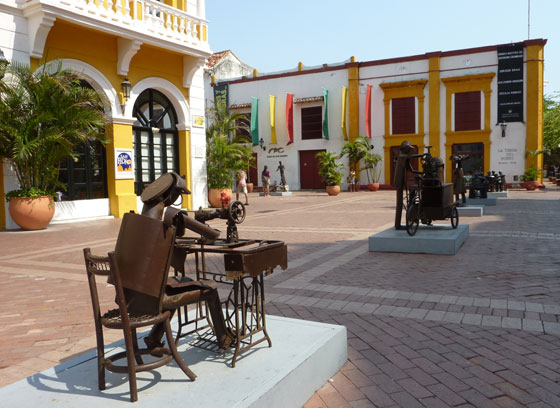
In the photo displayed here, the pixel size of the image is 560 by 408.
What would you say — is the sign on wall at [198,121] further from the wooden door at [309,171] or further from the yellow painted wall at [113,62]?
the wooden door at [309,171]

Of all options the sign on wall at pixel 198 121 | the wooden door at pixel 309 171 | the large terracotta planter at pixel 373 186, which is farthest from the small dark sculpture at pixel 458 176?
the wooden door at pixel 309 171

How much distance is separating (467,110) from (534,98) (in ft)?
11.4

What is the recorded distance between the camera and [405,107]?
28.6m

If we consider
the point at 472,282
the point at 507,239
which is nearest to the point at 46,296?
the point at 472,282

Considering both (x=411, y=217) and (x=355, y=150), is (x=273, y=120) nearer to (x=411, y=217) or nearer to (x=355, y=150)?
(x=355, y=150)

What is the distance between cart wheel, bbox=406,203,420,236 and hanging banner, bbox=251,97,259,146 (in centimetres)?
2501

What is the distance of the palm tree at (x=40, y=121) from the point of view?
10.8 m

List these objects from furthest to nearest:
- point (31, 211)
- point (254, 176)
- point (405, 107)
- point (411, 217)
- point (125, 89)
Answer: point (254, 176) → point (405, 107) → point (125, 89) → point (31, 211) → point (411, 217)

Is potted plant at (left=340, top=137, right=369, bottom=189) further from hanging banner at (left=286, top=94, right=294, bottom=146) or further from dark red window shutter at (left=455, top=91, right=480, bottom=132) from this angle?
dark red window shutter at (left=455, top=91, right=480, bottom=132)

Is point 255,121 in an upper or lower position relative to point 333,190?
upper

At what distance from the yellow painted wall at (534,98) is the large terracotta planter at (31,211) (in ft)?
79.8

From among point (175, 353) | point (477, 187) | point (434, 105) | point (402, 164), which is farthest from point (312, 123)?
→ point (175, 353)

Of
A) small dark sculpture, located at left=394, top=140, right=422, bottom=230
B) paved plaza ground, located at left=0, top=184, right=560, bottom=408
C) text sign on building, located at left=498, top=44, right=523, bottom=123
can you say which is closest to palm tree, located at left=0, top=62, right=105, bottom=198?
paved plaza ground, located at left=0, top=184, right=560, bottom=408

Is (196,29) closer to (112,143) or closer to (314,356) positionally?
(112,143)
